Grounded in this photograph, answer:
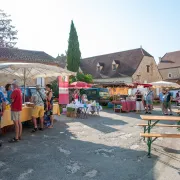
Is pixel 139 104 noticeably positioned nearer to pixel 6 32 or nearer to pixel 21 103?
pixel 21 103

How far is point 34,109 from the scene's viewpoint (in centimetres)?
890

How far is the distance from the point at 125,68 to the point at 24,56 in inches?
691

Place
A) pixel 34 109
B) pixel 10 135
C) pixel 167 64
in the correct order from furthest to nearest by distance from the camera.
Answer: pixel 167 64, pixel 34 109, pixel 10 135

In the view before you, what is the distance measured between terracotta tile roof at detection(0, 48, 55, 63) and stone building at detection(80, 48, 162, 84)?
11809 millimetres

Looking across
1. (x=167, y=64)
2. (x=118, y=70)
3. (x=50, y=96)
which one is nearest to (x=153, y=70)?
(x=118, y=70)

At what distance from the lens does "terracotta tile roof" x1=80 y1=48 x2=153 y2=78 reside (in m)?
36.2

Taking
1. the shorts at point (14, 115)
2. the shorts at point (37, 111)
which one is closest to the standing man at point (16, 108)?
the shorts at point (14, 115)

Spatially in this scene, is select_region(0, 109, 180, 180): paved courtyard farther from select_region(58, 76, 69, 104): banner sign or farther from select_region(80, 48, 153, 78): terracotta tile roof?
select_region(80, 48, 153, 78): terracotta tile roof

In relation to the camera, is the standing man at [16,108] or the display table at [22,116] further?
the display table at [22,116]

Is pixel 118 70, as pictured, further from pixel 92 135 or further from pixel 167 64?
pixel 92 135

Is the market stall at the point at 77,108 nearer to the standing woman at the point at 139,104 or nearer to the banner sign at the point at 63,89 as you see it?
the banner sign at the point at 63,89

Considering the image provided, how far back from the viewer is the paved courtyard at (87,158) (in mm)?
4543

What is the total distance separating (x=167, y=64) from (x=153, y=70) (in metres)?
10.7

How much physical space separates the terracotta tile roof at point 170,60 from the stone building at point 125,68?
808 cm
